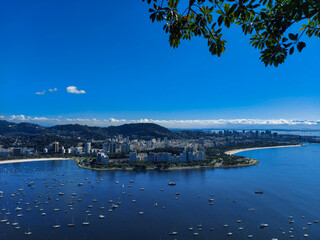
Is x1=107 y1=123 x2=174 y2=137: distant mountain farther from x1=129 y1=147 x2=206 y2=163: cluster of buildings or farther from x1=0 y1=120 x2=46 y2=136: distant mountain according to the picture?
x1=129 y1=147 x2=206 y2=163: cluster of buildings

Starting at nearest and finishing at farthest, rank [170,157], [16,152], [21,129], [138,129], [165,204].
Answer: [165,204], [170,157], [16,152], [138,129], [21,129]

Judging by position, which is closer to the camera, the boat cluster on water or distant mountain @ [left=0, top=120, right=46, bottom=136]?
the boat cluster on water

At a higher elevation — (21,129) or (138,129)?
(21,129)

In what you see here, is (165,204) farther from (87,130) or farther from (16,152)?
(87,130)

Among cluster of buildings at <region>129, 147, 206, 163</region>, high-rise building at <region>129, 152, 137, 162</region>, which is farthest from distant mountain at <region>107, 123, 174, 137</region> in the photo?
cluster of buildings at <region>129, 147, 206, 163</region>

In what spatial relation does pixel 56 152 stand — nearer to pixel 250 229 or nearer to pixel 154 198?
pixel 154 198

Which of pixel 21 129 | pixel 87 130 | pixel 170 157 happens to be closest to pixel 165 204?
pixel 170 157

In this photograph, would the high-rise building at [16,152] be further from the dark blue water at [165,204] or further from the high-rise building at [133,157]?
the high-rise building at [133,157]

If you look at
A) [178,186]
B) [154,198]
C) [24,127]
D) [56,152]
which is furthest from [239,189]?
[24,127]

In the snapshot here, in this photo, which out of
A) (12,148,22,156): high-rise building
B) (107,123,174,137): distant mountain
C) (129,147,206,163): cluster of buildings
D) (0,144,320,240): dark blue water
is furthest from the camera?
(107,123,174,137): distant mountain
